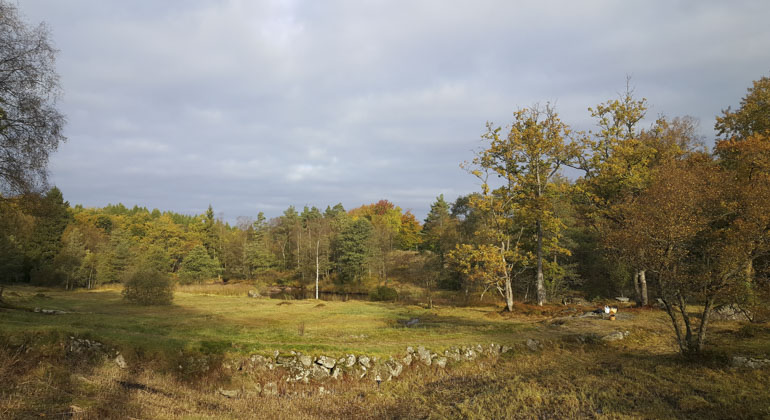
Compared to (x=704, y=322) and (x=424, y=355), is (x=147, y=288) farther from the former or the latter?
(x=704, y=322)

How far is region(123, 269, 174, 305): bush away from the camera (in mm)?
28766

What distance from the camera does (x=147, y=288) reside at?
28.9m

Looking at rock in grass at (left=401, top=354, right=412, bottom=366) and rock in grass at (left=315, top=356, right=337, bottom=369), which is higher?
rock in grass at (left=315, top=356, right=337, bottom=369)

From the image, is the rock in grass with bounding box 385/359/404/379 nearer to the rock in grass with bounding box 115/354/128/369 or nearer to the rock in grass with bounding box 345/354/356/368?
the rock in grass with bounding box 345/354/356/368

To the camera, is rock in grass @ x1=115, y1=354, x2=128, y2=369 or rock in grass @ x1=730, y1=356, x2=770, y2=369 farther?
rock in grass @ x1=115, y1=354, x2=128, y2=369

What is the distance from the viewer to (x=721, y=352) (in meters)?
11.5

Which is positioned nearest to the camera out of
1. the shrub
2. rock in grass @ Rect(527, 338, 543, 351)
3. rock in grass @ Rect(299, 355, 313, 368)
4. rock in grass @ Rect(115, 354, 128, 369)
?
rock in grass @ Rect(115, 354, 128, 369)

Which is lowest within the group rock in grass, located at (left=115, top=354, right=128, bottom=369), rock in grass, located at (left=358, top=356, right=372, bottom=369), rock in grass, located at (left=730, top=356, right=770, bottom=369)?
rock in grass, located at (left=358, top=356, right=372, bottom=369)

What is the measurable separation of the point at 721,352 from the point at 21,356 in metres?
19.7

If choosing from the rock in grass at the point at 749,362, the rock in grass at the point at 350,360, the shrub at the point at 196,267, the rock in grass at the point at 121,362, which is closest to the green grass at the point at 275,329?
the rock in grass at the point at 350,360

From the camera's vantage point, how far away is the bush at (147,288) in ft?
94.4

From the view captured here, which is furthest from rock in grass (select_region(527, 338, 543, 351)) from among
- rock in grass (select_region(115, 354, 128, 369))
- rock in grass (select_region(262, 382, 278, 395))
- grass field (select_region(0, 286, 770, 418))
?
rock in grass (select_region(115, 354, 128, 369))

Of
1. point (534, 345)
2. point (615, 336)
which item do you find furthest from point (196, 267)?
point (615, 336)

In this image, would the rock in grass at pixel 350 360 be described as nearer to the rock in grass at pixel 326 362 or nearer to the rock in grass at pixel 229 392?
the rock in grass at pixel 326 362
